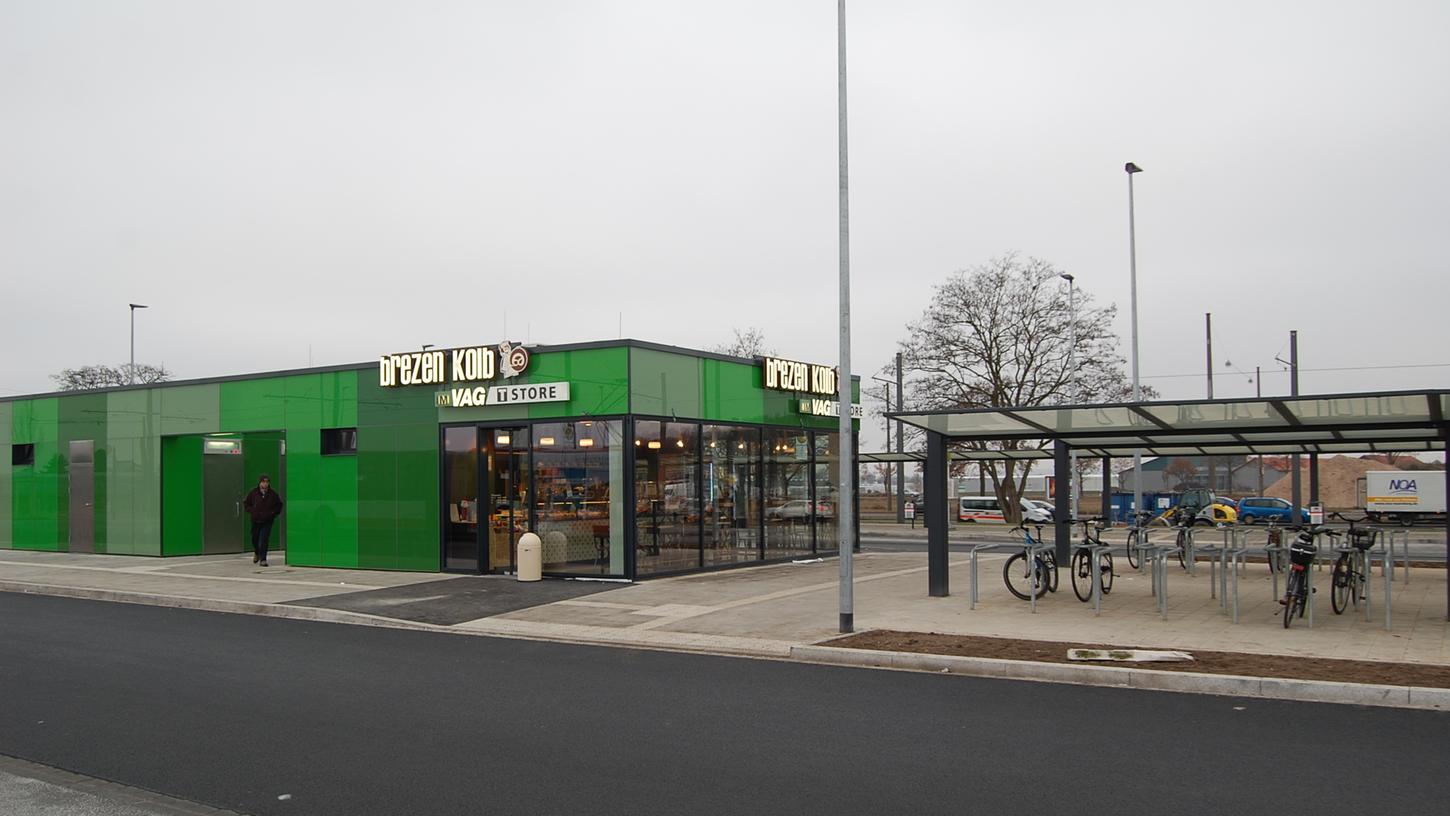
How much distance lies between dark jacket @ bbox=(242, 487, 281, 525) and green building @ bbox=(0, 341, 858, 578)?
72 centimetres

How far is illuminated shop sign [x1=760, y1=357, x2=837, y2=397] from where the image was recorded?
22.0 m

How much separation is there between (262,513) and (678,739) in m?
17.9

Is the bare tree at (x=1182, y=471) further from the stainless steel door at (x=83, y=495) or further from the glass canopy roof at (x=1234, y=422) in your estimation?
the stainless steel door at (x=83, y=495)

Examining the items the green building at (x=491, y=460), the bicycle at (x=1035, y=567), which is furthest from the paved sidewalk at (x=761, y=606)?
the green building at (x=491, y=460)

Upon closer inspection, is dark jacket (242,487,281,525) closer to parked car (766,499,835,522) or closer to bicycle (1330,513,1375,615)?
parked car (766,499,835,522)

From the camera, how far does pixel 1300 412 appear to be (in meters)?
13.4

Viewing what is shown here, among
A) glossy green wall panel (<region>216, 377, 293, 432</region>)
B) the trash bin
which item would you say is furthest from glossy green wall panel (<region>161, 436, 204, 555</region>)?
the trash bin

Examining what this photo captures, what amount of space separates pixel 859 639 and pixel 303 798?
6.95 m

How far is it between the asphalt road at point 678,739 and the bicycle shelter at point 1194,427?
17.1 feet

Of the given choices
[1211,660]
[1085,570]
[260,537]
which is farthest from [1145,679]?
[260,537]

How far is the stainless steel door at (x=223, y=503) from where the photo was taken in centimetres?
2561

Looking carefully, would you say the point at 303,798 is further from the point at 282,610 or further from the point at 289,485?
the point at 289,485

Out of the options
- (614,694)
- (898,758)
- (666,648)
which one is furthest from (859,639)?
(898,758)

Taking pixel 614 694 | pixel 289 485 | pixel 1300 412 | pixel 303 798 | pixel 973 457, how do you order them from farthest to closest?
pixel 973 457
pixel 289 485
pixel 1300 412
pixel 614 694
pixel 303 798
